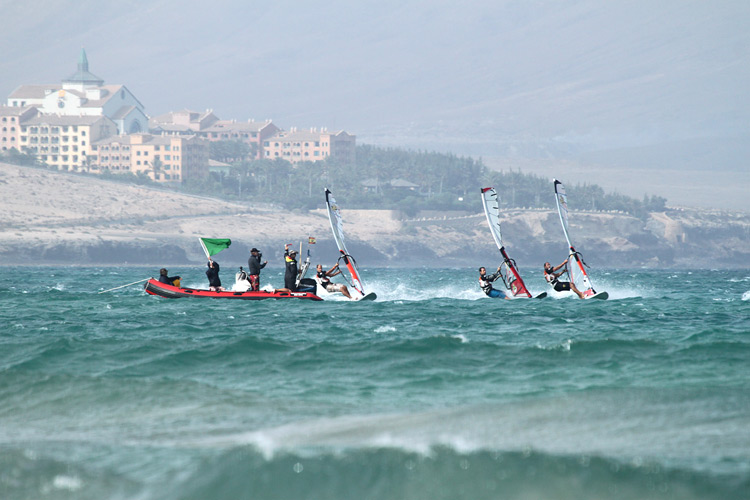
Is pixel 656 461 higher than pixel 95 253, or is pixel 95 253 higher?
pixel 656 461

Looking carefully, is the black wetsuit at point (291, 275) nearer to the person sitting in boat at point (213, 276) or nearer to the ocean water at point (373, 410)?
the person sitting in boat at point (213, 276)

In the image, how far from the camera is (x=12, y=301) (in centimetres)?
4059

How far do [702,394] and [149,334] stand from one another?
15.0 meters

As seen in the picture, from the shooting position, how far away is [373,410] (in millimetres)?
15555

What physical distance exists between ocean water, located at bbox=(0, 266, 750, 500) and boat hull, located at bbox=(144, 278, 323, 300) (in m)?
7.22

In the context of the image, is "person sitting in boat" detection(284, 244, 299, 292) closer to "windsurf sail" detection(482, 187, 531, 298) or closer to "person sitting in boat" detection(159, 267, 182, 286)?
"person sitting in boat" detection(159, 267, 182, 286)

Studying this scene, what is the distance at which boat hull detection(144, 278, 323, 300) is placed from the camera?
36.5 metres

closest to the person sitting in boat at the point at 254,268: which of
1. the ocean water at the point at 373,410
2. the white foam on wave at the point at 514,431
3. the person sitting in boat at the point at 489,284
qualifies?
the ocean water at the point at 373,410

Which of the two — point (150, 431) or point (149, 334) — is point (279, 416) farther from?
point (149, 334)

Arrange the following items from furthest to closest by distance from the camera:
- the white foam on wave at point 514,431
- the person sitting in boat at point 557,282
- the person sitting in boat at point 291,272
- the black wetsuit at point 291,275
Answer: the person sitting in boat at point 557,282
the black wetsuit at point 291,275
the person sitting in boat at point 291,272
the white foam on wave at point 514,431

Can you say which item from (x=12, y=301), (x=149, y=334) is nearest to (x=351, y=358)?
(x=149, y=334)

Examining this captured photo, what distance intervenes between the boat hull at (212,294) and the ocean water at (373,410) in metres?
7.22

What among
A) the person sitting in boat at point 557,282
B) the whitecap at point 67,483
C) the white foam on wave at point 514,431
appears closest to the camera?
the whitecap at point 67,483

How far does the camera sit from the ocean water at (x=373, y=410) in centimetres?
1162
